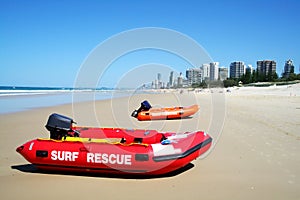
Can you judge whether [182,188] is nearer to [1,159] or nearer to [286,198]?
[286,198]

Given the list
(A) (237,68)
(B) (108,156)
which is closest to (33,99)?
(B) (108,156)

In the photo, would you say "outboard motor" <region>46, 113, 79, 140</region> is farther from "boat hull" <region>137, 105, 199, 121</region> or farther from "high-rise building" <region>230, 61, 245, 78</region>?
"high-rise building" <region>230, 61, 245, 78</region>

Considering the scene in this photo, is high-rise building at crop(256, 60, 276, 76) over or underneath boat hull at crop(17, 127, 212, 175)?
over

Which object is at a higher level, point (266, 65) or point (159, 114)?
point (266, 65)

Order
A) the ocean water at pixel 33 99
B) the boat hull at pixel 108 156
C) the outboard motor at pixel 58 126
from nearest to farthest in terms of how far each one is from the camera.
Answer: the boat hull at pixel 108 156, the outboard motor at pixel 58 126, the ocean water at pixel 33 99

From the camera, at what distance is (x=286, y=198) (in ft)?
13.3

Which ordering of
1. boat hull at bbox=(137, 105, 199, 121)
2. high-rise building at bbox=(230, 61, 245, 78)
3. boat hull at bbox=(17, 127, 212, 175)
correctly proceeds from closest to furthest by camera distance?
boat hull at bbox=(17, 127, 212, 175), boat hull at bbox=(137, 105, 199, 121), high-rise building at bbox=(230, 61, 245, 78)

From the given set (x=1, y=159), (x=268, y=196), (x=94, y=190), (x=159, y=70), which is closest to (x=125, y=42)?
(x=159, y=70)

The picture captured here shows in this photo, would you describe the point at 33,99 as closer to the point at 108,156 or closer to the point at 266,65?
the point at 108,156

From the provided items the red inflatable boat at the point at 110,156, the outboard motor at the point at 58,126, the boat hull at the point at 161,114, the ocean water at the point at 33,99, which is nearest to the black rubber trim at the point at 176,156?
the red inflatable boat at the point at 110,156

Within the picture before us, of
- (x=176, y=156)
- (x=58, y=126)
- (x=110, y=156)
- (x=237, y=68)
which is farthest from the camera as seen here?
(x=237, y=68)

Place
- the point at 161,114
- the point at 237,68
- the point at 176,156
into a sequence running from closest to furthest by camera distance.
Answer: the point at 176,156
the point at 161,114
the point at 237,68

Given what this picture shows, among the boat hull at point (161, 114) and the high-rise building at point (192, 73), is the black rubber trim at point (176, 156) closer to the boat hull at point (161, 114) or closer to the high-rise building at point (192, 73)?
the boat hull at point (161, 114)

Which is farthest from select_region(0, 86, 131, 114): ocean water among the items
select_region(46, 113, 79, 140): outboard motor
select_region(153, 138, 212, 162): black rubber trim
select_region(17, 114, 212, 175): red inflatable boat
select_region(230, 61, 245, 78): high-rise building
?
select_region(230, 61, 245, 78): high-rise building
